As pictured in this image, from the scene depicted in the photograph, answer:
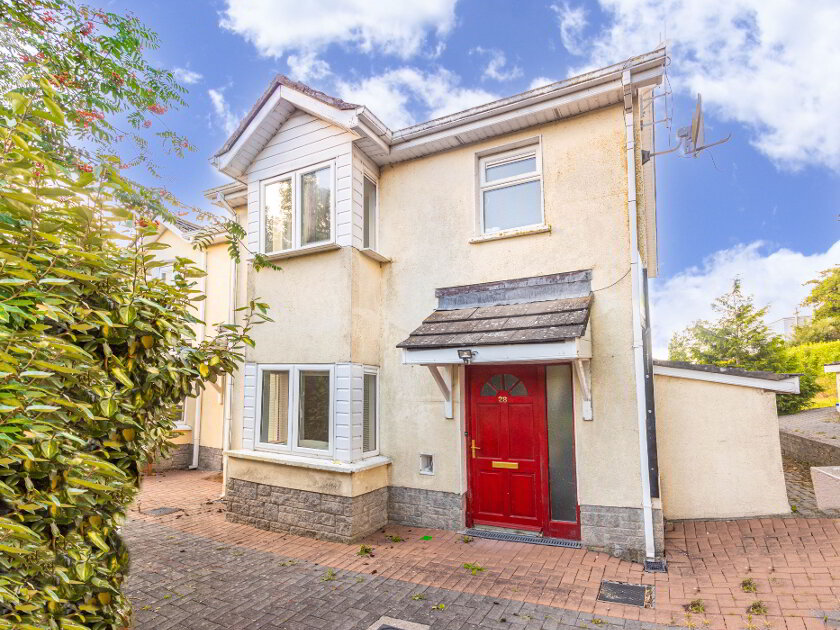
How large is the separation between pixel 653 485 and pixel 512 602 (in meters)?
2.69

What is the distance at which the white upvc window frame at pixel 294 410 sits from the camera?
7.61m

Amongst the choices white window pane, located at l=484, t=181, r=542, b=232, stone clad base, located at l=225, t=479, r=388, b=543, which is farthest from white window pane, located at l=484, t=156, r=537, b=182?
stone clad base, located at l=225, t=479, r=388, b=543

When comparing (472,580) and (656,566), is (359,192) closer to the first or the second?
(472,580)

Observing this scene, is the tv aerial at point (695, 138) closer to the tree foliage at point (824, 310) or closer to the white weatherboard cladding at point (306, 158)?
the white weatherboard cladding at point (306, 158)

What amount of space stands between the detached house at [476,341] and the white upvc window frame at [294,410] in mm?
41

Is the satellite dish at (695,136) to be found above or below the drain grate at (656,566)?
above

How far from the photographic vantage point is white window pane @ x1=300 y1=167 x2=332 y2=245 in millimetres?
8297

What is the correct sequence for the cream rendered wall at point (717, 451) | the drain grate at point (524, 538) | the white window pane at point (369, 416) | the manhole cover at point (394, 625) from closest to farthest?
the manhole cover at point (394, 625) < the drain grate at point (524, 538) < the cream rendered wall at point (717, 451) < the white window pane at point (369, 416)

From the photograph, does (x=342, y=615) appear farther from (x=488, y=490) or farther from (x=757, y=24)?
(x=757, y=24)

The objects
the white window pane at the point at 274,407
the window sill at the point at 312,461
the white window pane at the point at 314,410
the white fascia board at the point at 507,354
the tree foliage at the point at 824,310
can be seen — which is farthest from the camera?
the tree foliage at the point at 824,310

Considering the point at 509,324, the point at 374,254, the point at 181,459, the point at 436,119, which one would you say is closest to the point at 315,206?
the point at 374,254

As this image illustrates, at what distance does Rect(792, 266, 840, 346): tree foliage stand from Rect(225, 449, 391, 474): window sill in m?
32.1

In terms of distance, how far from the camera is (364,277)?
8062 millimetres

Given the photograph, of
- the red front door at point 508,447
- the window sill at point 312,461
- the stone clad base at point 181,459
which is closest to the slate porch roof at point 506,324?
the red front door at point 508,447
